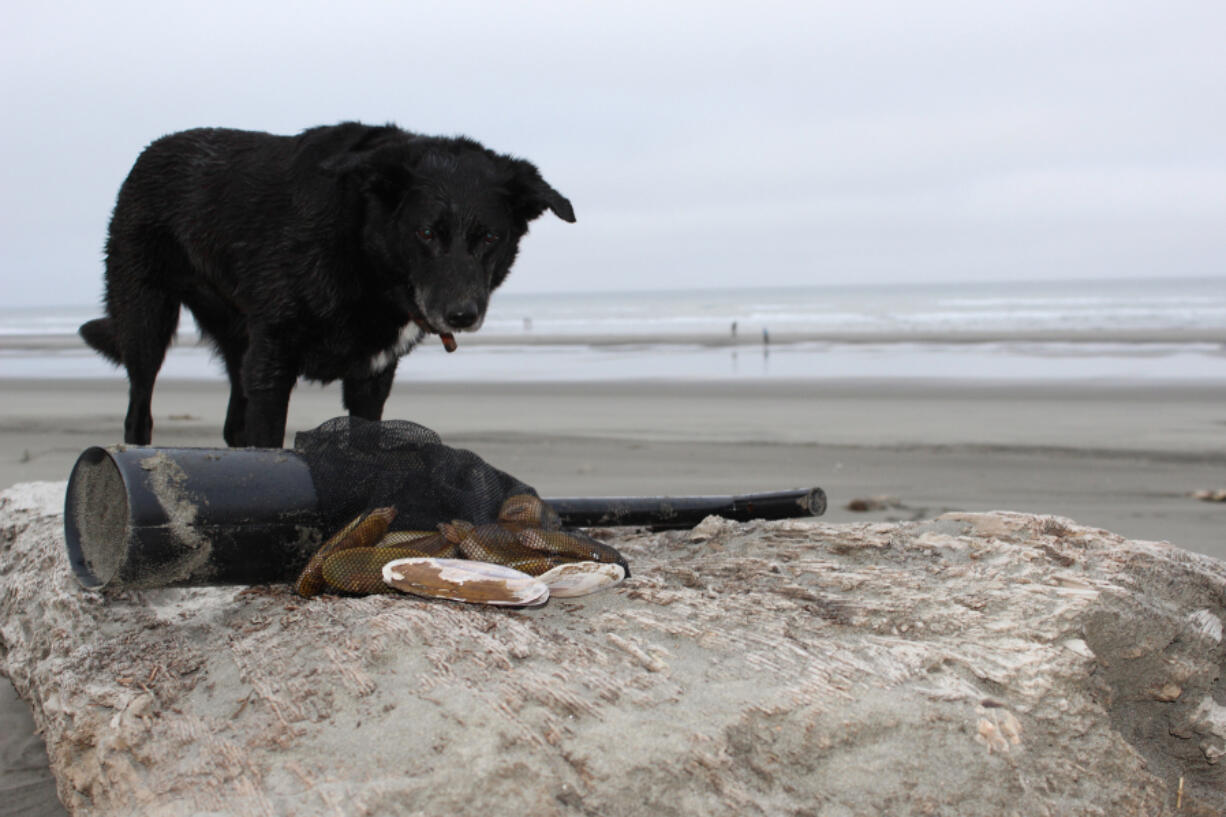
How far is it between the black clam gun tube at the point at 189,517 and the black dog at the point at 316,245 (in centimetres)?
105

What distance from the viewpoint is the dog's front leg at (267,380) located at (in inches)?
161

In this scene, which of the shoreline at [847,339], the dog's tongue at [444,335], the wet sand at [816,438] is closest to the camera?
the dog's tongue at [444,335]

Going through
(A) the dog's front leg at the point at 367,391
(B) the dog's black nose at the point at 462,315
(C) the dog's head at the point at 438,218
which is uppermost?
(C) the dog's head at the point at 438,218

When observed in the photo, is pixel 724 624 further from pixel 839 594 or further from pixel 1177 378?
pixel 1177 378

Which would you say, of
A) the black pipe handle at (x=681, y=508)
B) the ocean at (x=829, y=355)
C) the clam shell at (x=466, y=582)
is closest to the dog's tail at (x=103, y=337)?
the black pipe handle at (x=681, y=508)

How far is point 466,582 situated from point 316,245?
1.87m

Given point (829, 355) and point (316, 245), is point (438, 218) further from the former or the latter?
point (829, 355)

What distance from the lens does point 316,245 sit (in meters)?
4.02

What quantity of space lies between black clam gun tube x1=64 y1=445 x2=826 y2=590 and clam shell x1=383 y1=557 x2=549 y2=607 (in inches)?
15.2

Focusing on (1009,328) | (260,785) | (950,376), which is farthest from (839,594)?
(1009,328)

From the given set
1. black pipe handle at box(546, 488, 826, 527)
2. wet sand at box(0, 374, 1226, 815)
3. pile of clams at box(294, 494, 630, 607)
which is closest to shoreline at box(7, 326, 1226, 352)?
wet sand at box(0, 374, 1226, 815)

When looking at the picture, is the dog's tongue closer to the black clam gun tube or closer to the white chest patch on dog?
the white chest patch on dog

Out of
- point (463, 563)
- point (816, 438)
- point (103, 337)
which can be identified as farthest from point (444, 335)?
point (816, 438)

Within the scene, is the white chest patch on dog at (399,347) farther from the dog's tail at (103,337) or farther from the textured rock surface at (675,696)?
the dog's tail at (103,337)
